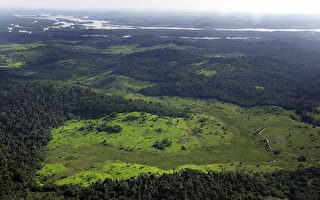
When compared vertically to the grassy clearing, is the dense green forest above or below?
above

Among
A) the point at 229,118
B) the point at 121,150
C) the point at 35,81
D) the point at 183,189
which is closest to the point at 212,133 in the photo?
the point at 229,118

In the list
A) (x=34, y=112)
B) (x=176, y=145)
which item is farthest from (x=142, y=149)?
(x=34, y=112)

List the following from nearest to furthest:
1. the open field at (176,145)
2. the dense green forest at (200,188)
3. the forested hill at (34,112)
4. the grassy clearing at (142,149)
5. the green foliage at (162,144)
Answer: the dense green forest at (200,188) → the forested hill at (34,112) → the grassy clearing at (142,149) → the open field at (176,145) → the green foliage at (162,144)

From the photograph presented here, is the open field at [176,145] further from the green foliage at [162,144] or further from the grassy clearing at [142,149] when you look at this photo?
the green foliage at [162,144]

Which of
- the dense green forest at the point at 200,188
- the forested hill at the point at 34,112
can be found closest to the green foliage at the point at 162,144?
the dense green forest at the point at 200,188

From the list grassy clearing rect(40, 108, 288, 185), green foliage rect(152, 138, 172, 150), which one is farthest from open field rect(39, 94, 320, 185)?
green foliage rect(152, 138, 172, 150)

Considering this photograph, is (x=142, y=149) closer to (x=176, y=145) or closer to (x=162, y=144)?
(x=162, y=144)

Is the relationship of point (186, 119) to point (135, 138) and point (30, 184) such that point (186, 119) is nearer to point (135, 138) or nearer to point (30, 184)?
point (135, 138)

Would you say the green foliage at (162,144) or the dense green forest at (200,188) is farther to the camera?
the green foliage at (162,144)

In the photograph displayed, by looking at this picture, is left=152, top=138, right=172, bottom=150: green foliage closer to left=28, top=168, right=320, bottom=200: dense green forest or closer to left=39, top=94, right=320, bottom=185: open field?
left=39, top=94, right=320, bottom=185: open field
